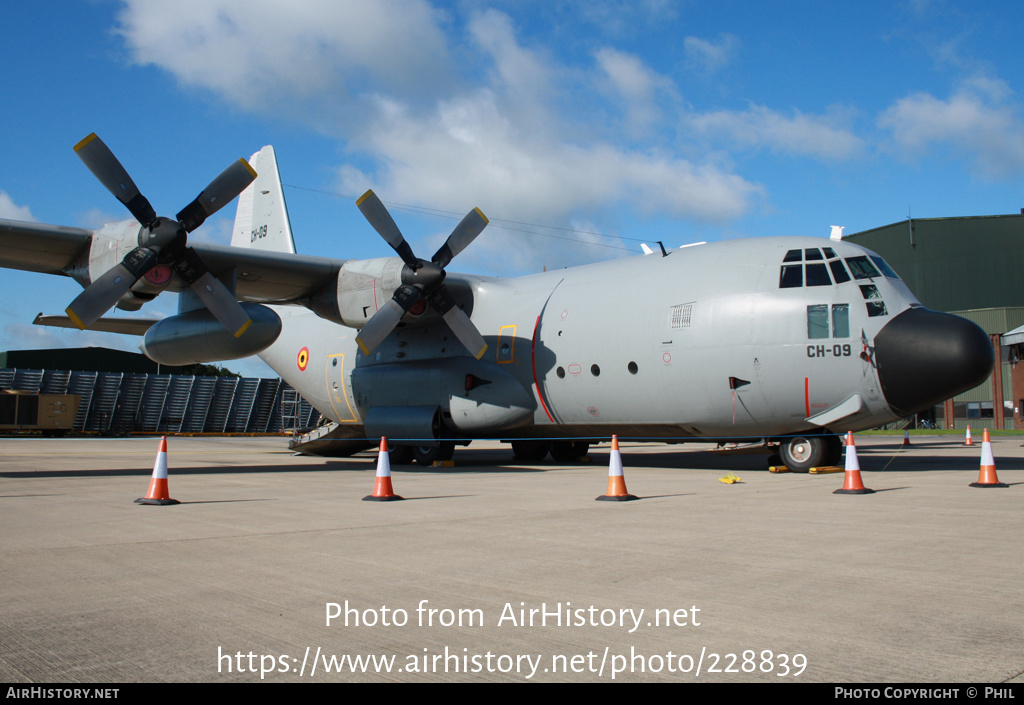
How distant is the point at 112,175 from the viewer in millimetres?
13820

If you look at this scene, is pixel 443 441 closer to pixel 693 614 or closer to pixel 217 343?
pixel 217 343

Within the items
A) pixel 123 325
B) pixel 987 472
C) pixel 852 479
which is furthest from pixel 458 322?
pixel 123 325

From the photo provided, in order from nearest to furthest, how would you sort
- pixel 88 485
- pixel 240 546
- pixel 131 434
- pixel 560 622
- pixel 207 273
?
pixel 560 622, pixel 240 546, pixel 88 485, pixel 207 273, pixel 131 434

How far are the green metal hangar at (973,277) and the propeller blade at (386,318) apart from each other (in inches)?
1841

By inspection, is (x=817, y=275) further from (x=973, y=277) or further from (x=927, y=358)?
(x=973, y=277)

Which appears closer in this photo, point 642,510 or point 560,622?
point 560,622

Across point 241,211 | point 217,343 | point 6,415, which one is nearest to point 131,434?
point 6,415

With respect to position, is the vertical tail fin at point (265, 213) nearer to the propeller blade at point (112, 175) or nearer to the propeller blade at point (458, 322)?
the propeller blade at point (458, 322)

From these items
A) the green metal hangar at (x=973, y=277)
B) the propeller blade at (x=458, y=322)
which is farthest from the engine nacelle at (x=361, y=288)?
the green metal hangar at (x=973, y=277)

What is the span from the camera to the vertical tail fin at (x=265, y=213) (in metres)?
23.0

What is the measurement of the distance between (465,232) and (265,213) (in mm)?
9338

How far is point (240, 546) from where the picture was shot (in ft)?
21.6

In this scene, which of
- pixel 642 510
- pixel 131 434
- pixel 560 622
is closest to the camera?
pixel 560 622
